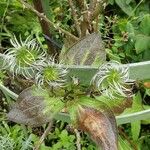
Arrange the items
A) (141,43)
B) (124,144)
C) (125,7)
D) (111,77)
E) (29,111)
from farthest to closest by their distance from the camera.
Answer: (125,7) < (141,43) < (124,144) < (29,111) < (111,77)

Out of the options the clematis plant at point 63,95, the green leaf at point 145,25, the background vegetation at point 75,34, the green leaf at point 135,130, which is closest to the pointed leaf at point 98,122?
the clematis plant at point 63,95

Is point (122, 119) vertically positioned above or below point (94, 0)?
below

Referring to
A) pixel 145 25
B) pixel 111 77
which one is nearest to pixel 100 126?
pixel 111 77

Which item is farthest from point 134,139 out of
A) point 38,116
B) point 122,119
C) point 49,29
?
point 38,116

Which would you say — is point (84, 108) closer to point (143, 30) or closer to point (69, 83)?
point (69, 83)

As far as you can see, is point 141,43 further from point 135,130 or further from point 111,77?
point 111,77

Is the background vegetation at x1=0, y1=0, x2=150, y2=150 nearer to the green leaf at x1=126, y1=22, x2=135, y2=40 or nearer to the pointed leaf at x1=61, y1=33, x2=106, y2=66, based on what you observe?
the green leaf at x1=126, y1=22, x2=135, y2=40
